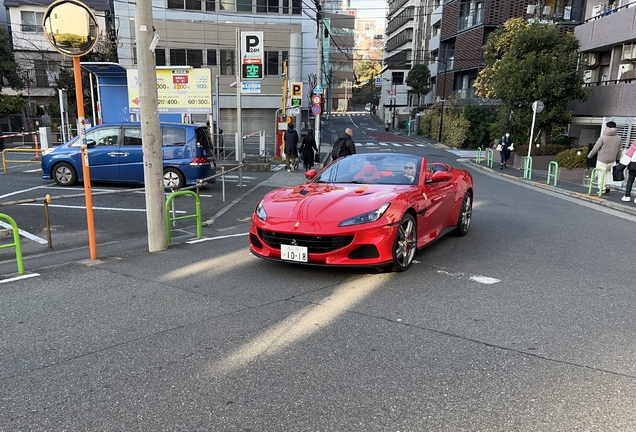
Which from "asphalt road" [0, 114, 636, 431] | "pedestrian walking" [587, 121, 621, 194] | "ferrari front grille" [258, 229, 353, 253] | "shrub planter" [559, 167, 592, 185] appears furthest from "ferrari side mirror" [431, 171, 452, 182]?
"shrub planter" [559, 167, 592, 185]

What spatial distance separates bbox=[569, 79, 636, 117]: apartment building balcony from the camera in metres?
17.5

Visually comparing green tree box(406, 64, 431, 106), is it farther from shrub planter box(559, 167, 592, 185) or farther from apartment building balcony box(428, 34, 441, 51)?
shrub planter box(559, 167, 592, 185)

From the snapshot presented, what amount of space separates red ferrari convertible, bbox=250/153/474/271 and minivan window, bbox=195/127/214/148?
6551 millimetres

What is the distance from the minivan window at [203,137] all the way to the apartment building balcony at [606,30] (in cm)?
1596

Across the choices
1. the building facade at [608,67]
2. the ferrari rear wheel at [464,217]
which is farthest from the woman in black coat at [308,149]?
the building facade at [608,67]

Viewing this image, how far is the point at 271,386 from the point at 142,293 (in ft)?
7.91

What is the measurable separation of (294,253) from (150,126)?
278 cm

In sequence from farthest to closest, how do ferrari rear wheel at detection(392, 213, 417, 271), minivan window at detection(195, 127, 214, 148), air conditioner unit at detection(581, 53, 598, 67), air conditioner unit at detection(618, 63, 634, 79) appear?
1. air conditioner unit at detection(581, 53, 598, 67)
2. air conditioner unit at detection(618, 63, 634, 79)
3. minivan window at detection(195, 127, 214, 148)
4. ferrari rear wheel at detection(392, 213, 417, 271)

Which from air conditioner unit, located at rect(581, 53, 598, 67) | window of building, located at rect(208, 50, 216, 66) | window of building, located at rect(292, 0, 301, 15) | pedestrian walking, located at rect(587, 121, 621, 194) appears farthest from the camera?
window of building, located at rect(208, 50, 216, 66)

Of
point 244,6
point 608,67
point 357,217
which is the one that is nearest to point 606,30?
point 608,67

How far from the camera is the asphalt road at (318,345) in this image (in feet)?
9.52

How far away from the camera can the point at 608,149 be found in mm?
12477

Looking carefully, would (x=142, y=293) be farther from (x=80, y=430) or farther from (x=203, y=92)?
(x=203, y=92)

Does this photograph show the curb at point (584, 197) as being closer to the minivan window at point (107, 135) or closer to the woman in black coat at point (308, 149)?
the woman in black coat at point (308, 149)
